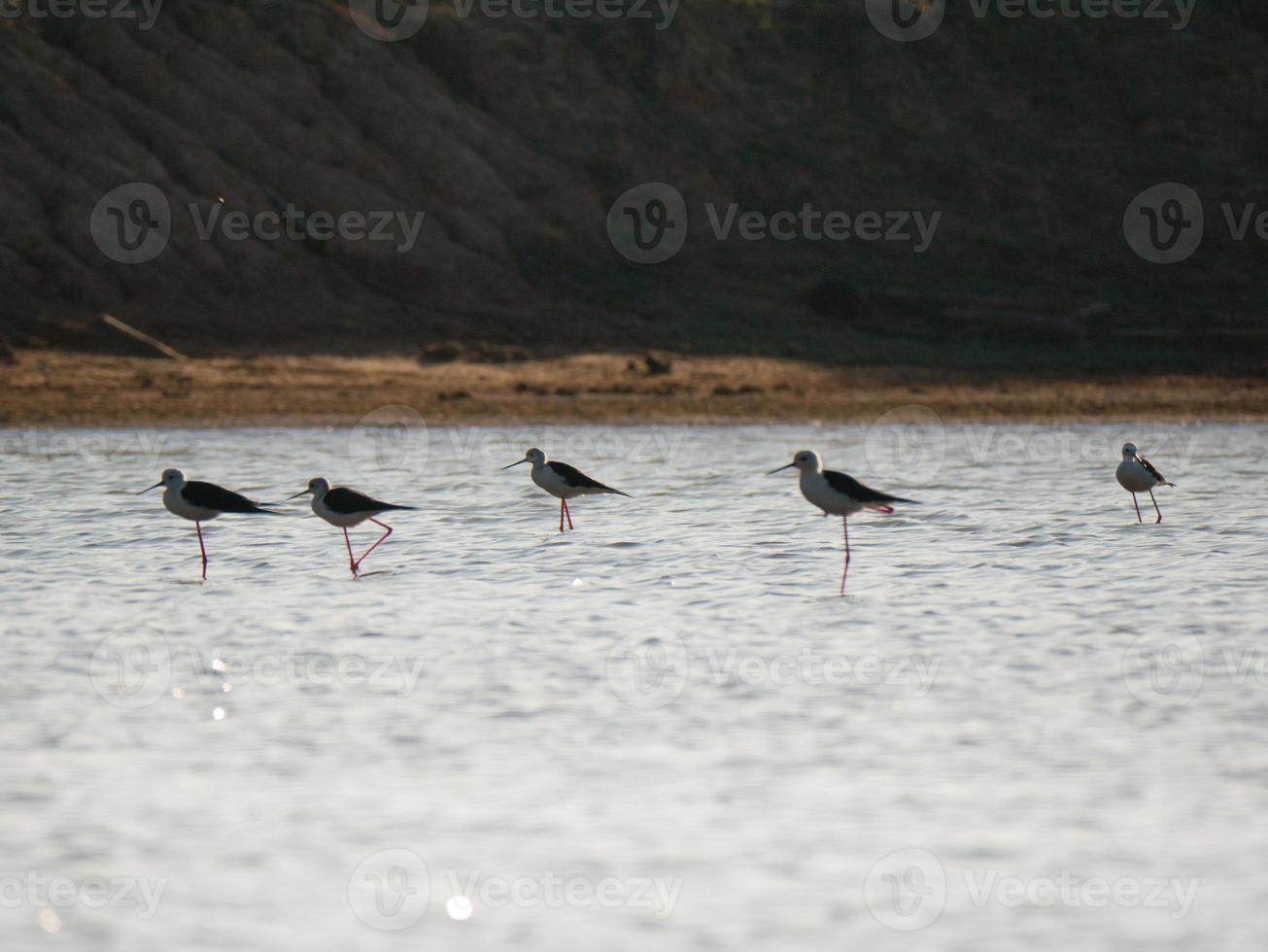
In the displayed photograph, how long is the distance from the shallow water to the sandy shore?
10.1 metres

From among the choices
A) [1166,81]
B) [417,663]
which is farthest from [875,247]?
[417,663]

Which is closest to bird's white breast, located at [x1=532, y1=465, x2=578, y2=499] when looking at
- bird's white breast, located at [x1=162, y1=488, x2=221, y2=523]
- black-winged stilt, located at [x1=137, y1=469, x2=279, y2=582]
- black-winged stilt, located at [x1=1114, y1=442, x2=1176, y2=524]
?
black-winged stilt, located at [x1=137, y1=469, x2=279, y2=582]

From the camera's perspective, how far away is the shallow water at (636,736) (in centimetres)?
577

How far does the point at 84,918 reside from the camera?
222 inches

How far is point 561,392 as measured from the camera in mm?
27938

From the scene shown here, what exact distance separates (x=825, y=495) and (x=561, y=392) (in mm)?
14939

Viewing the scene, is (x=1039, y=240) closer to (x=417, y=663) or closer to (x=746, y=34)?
(x=746, y=34)

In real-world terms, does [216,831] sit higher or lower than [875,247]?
lower

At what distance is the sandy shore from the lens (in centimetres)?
2605

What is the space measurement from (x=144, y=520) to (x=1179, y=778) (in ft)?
37.8

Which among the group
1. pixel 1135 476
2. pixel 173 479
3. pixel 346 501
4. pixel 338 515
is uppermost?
pixel 1135 476

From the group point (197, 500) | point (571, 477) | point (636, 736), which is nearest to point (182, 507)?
point (197, 500)

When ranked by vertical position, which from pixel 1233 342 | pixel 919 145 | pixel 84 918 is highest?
pixel 919 145

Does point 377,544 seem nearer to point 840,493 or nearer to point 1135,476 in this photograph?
point 840,493
